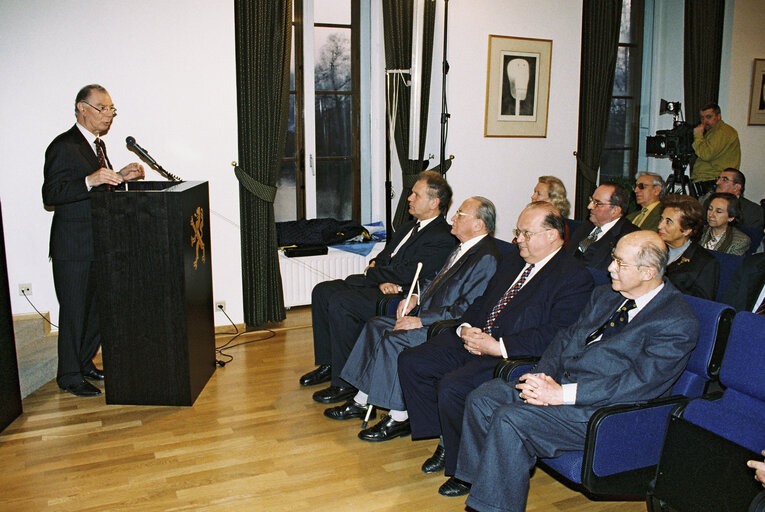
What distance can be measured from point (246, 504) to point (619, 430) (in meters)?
1.68

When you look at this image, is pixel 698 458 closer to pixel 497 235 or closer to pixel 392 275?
pixel 392 275

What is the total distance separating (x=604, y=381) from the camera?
271 centimetres

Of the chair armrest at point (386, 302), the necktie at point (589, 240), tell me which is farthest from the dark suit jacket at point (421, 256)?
the necktie at point (589, 240)

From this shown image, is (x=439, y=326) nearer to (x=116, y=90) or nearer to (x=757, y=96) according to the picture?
(x=116, y=90)

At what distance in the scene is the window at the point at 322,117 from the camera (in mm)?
6285

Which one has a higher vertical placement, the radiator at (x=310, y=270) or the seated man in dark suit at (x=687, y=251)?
the seated man in dark suit at (x=687, y=251)

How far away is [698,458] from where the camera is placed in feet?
8.03

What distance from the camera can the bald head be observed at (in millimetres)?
2707

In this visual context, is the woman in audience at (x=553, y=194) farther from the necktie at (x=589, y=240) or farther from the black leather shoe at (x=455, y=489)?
the black leather shoe at (x=455, y=489)

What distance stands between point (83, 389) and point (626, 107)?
6.43 m

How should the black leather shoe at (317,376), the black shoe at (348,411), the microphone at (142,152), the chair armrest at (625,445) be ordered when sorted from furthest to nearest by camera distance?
1. the black leather shoe at (317,376)
2. the microphone at (142,152)
3. the black shoe at (348,411)
4. the chair armrest at (625,445)

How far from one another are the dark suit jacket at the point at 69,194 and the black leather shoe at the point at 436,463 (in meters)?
2.52

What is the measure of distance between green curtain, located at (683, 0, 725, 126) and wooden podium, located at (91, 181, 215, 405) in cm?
583

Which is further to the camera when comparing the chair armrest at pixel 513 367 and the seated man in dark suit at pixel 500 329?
the seated man in dark suit at pixel 500 329
